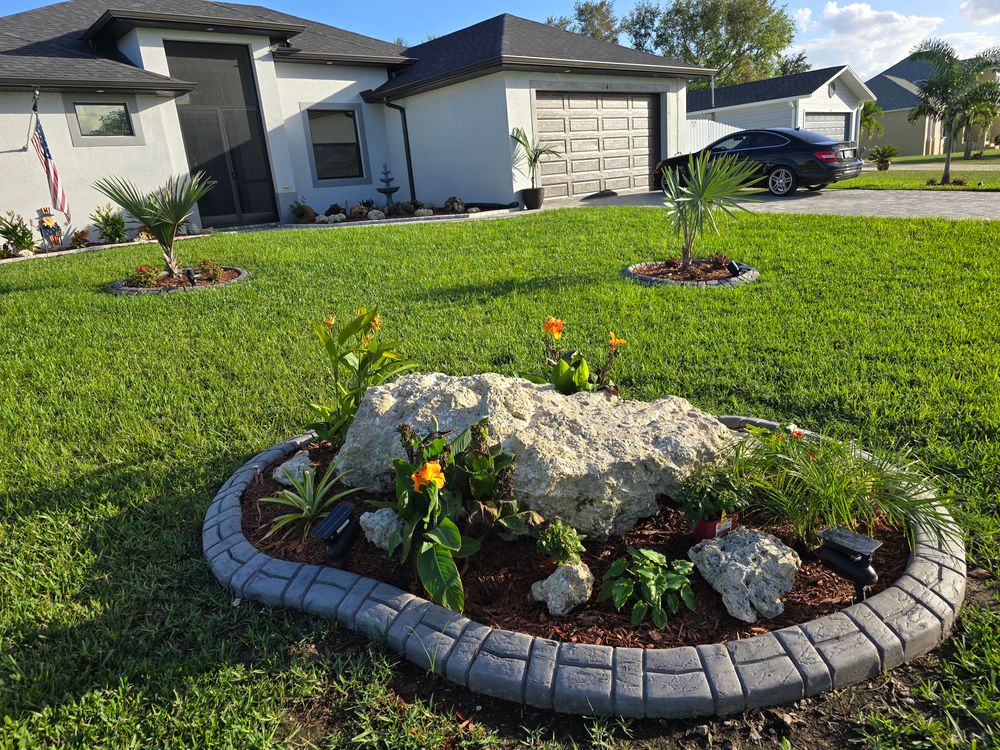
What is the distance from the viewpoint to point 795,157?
12883mm

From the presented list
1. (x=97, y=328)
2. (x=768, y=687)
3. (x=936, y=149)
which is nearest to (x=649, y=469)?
(x=768, y=687)

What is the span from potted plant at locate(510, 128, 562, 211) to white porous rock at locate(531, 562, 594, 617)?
12319mm

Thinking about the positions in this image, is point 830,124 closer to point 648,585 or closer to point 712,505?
point 712,505

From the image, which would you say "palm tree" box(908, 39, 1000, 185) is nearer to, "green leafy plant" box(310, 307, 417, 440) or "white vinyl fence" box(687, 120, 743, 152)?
"white vinyl fence" box(687, 120, 743, 152)

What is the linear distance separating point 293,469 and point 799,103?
25832 mm

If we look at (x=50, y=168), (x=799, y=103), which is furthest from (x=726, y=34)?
(x=50, y=168)

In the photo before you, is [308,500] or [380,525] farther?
[308,500]

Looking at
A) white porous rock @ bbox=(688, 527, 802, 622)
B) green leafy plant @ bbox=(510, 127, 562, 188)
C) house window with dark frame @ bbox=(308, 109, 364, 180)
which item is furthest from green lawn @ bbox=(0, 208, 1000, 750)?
house window with dark frame @ bbox=(308, 109, 364, 180)

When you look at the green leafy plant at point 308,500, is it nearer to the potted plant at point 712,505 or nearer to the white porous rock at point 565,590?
the white porous rock at point 565,590

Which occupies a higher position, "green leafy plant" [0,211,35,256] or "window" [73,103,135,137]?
"window" [73,103,135,137]

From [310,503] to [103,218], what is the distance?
11.5m

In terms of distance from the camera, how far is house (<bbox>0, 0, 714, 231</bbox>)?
463 inches

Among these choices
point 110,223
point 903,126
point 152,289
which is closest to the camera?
point 152,289

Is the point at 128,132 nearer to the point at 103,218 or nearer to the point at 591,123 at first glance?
the point at 103,218
